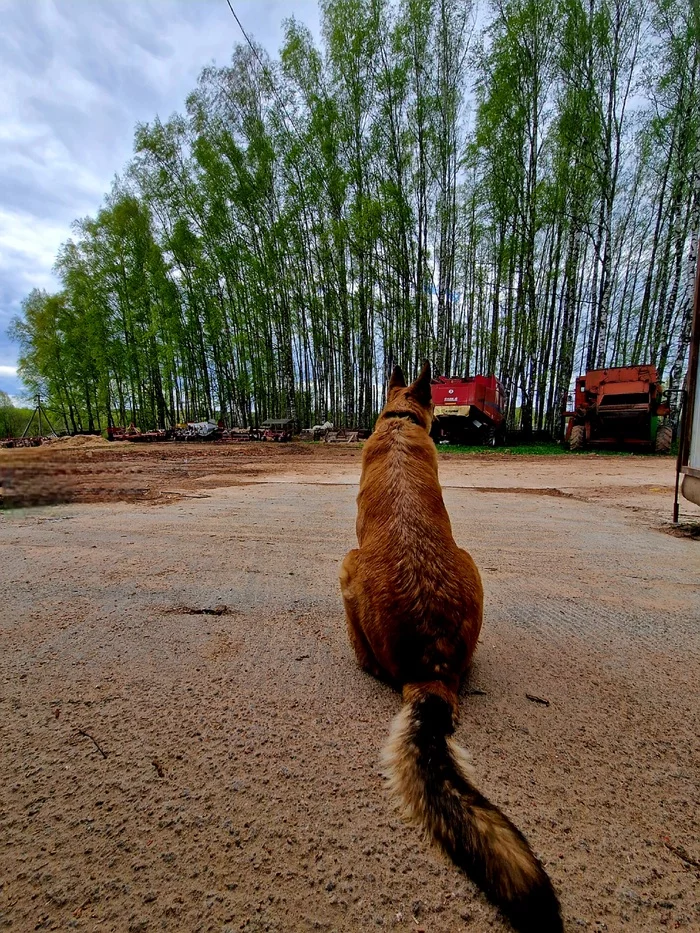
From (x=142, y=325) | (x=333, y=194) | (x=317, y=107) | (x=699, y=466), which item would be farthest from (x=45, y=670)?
(x=142, y=325)

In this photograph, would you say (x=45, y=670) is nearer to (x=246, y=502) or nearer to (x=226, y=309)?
(x=246, y=502)

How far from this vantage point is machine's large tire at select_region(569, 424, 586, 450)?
15047mm

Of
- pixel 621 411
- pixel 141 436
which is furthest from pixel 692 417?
pixel 141 436

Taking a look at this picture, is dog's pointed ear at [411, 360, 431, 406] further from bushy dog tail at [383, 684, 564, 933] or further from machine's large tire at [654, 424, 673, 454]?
machine's large tire at [654, 424, 673, 454]

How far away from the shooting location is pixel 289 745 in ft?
4.30

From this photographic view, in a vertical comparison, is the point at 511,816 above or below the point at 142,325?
below

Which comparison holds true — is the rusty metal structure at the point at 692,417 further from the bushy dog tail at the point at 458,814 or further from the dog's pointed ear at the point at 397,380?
the bushy dog tail at the point at 458,814

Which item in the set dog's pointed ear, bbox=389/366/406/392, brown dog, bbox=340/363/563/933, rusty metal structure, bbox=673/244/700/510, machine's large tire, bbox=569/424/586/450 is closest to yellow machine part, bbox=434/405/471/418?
machine's large tire, bbox=569/424/586/450

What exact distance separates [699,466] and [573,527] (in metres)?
1.28

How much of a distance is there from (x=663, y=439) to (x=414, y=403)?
1467 cm

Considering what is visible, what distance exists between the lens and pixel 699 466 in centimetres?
401

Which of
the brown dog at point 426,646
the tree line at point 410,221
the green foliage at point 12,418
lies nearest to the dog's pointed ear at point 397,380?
the brown dog at point 426,646

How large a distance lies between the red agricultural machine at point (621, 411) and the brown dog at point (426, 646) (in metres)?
14.5

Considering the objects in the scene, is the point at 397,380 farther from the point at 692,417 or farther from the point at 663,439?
the point at 663,439
